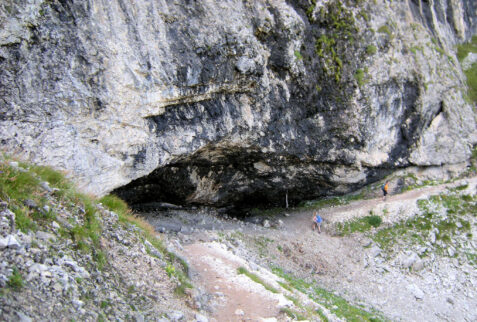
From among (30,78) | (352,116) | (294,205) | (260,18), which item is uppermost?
(260,18)

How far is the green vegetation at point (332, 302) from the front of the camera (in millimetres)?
13102

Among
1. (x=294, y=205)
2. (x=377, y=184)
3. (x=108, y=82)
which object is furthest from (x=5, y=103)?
(x=377, y=184)

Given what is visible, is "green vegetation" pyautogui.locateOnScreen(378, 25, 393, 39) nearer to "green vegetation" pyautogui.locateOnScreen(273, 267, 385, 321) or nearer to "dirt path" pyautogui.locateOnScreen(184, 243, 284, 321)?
"green vegetation" pyautogui.locateOnScreen(273, 267, 385, 321)

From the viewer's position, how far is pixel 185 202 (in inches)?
874

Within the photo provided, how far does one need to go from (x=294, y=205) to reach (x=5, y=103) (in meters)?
19.4

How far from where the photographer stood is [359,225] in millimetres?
21750

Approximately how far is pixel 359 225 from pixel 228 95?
37.3 ft

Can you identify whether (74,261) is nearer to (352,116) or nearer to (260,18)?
(260,18)

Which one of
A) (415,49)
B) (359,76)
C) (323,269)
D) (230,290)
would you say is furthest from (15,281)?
(415,49)

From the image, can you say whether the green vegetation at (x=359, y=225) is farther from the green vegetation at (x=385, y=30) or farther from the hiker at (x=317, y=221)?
the green vegetation at (x=385, y=30)

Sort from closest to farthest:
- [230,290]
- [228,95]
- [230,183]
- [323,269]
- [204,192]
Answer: [230,290]
[228,95]
[323,269]
[204,192]
[230,183]

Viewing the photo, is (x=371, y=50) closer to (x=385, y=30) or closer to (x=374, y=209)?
(x=385, y=30)

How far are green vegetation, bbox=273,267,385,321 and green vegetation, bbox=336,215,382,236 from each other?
21.6ft

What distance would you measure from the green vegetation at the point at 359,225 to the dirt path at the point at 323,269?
0.46m
